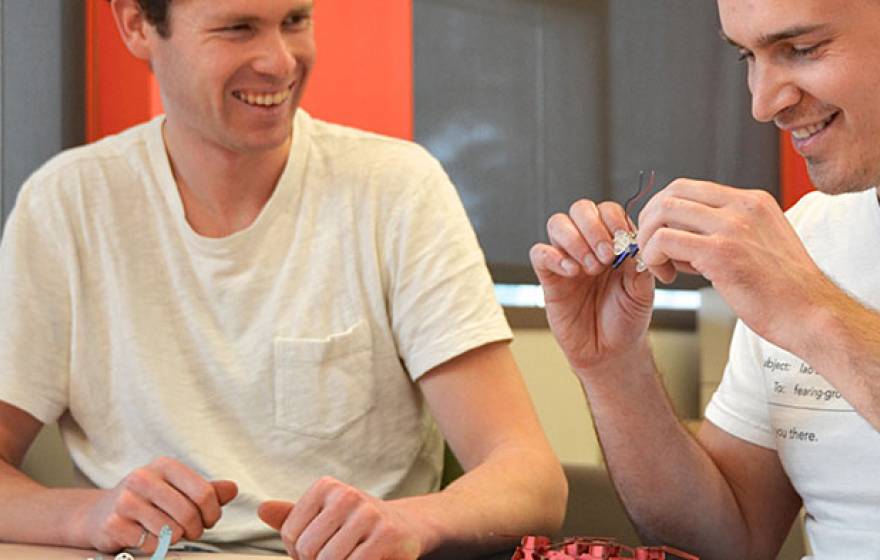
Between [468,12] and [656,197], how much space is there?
6.18ft

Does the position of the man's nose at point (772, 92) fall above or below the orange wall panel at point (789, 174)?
above

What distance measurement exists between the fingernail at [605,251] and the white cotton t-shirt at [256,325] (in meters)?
0.43

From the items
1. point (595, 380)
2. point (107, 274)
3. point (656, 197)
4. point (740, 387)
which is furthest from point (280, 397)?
point (656, 197)

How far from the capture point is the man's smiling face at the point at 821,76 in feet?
4.70

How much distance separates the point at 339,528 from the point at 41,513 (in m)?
0.50

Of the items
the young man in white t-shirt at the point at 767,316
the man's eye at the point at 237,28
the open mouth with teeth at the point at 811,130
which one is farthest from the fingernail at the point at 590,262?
the man's eye at the point at 237,28

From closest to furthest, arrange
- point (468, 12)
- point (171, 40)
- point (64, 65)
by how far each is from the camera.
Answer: point (171, 40), point (64, 65), point (468, 12)

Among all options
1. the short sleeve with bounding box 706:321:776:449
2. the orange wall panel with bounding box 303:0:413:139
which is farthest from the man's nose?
the orange wall panel with bounding box 303:0:413:139

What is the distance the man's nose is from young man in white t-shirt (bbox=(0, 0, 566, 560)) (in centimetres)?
57

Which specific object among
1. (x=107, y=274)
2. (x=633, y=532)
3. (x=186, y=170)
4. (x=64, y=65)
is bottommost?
(x=633, y=532)

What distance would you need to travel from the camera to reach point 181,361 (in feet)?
6.48

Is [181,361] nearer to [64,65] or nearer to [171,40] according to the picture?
[171,40]

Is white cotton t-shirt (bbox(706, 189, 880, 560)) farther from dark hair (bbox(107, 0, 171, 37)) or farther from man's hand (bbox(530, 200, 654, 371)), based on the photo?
dark hair (bbox(107, 0, 171, 37))

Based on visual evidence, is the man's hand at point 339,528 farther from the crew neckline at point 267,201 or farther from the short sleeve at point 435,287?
the crew neckline at point 267,201
